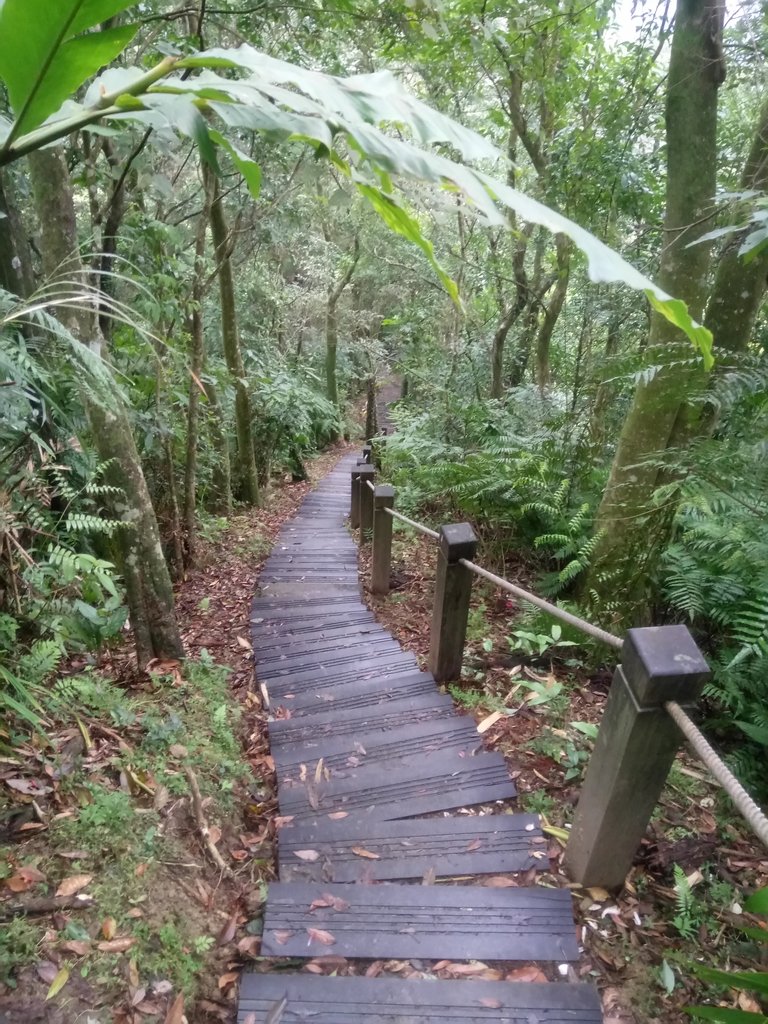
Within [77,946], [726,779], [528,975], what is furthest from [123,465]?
[726,779]

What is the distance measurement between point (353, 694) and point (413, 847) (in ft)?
4.59

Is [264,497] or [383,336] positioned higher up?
[383,336]

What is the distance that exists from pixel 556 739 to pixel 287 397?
9.03 metres

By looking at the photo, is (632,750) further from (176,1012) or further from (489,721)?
(176,1012)

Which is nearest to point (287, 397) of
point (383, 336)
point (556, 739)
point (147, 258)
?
point (147, 258)

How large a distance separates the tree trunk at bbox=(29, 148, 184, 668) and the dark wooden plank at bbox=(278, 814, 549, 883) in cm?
178

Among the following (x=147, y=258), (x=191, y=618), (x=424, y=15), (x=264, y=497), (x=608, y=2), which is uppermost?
(x=608, y=2)

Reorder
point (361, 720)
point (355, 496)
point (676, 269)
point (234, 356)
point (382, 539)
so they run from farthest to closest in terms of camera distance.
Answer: point (234, 356), point (355, 496), point (382, 539), point (676, 269), point (361, 720)

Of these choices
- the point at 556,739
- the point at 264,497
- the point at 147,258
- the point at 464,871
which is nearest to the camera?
the point at 464,871

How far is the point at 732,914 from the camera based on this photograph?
2.11m

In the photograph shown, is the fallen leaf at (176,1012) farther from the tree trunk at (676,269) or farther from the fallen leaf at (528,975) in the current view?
the tree trunk at (676,269)

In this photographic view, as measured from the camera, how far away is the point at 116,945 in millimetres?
1825

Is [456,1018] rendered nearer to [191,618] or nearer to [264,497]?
[191,618]

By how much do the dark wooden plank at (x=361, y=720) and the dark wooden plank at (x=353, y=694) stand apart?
51 millimetres
